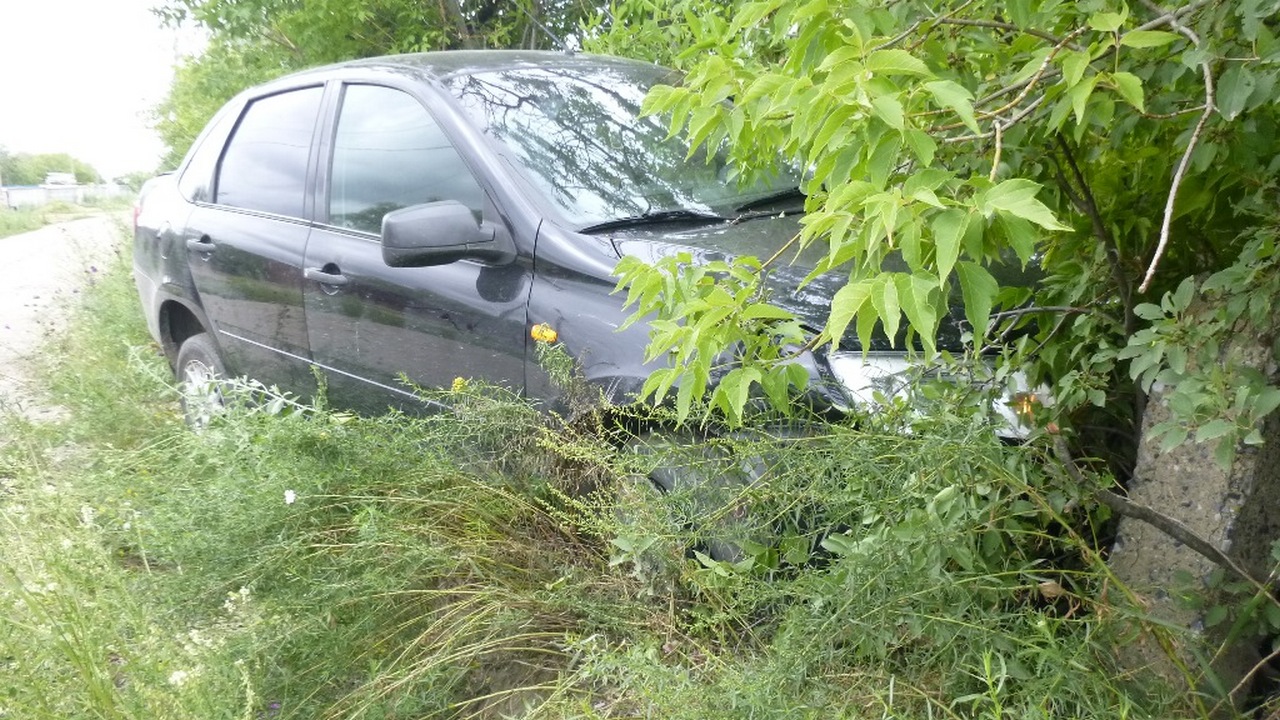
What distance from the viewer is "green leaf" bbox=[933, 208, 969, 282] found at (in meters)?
1.50

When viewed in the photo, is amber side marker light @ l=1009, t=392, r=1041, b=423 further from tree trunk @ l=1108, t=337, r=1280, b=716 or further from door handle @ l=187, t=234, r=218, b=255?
door handle @ l=187, t=234, r=218, b=255

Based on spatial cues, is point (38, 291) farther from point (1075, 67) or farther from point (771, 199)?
point (1075, 67)

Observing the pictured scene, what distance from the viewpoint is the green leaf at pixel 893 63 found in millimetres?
1636

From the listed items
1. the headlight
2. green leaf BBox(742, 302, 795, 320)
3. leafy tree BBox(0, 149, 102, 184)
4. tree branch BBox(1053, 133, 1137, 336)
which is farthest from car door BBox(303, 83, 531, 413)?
leafy tree BBox(0, 149, 102, 184)

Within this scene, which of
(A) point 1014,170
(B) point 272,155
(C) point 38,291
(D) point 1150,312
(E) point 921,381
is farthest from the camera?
(C) point 38,291

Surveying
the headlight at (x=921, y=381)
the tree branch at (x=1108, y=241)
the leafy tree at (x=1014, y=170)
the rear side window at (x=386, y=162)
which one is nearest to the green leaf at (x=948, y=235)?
the leafy tree at (x=1014, y=170)

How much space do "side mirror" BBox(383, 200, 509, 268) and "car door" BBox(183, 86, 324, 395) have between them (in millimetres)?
1047

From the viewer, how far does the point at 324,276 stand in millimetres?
4098

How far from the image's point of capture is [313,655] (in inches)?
109

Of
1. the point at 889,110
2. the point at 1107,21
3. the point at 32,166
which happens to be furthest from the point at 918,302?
the point at 32,166

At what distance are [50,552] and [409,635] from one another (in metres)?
0.91

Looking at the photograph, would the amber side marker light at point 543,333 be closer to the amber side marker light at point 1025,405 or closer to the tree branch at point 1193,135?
the amber side marker light at point 1025,405

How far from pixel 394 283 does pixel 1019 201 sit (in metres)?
2.66

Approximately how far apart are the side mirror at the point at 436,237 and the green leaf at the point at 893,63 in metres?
1.91
